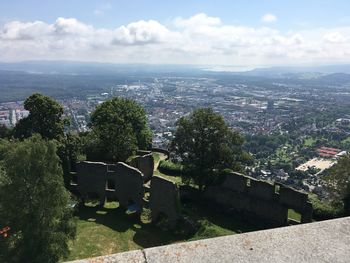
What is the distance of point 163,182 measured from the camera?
25500 millimetres

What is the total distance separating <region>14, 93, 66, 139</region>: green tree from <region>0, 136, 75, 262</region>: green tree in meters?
17.7

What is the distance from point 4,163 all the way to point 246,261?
1596cm

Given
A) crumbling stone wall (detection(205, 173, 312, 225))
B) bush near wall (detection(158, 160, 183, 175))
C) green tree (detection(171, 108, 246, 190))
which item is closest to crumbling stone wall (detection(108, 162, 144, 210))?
green tree (detection(171, 108, 246, 190))

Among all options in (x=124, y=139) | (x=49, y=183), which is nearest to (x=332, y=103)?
(x=124, y=139)

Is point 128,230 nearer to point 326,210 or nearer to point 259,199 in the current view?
point 259,199

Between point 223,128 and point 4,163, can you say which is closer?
point 4,163

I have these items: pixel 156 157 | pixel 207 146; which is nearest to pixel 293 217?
pixel 207 146

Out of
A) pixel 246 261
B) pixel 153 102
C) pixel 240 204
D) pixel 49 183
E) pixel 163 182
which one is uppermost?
pixel 246 261

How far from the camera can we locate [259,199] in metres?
25.6

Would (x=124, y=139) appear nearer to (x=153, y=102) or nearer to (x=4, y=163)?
(x=4, y=163)

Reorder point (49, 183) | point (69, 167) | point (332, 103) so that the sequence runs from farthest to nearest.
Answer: point (332, 103), point (69, 167), point (49, 183)

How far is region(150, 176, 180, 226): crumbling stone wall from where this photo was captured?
25078mm

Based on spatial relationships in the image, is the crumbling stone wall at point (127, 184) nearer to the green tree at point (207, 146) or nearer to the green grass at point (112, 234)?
the green grass at point (112, 234)

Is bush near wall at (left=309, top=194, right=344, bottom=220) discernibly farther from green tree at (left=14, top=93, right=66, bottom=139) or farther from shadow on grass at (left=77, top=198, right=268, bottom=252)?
green tree at (left=14, top=93, right=66, bottom=139)
